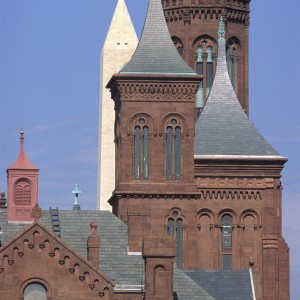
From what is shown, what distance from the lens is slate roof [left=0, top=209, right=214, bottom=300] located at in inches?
5433

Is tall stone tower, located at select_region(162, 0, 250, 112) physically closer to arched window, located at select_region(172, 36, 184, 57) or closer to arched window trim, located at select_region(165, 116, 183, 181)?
arched window, located at select_region(172, 36, 184, 57)

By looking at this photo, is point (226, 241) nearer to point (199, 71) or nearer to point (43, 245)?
point (199, 71)

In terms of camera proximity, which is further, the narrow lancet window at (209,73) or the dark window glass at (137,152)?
the narrow lancet window at (209,73)

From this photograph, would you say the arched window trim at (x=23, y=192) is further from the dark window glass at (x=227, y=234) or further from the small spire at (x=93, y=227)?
the dark window glass at (x=227, y=234)

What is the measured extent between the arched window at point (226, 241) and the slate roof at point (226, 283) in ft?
50.4

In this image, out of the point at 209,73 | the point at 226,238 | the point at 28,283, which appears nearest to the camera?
the point at 28,283

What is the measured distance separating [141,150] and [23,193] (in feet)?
47.2

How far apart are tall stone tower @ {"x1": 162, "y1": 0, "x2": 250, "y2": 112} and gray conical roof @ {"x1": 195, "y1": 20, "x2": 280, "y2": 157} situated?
10.2 meters

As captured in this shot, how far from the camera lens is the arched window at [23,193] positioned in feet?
463

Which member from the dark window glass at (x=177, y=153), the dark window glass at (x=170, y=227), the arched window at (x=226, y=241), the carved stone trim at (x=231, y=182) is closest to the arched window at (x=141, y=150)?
the dark window glass at (x=177, y=153)

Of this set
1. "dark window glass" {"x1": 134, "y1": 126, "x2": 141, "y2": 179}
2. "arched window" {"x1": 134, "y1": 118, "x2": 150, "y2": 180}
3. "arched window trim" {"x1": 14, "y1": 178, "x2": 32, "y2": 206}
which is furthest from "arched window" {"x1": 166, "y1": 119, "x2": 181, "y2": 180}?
"arched window trim" {"x1": 14, "y1": 178, "x2": 32, "y2": 206}

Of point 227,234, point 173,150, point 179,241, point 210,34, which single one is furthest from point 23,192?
point 210,34

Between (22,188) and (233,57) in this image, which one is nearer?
(22,188)

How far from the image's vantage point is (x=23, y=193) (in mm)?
141125
